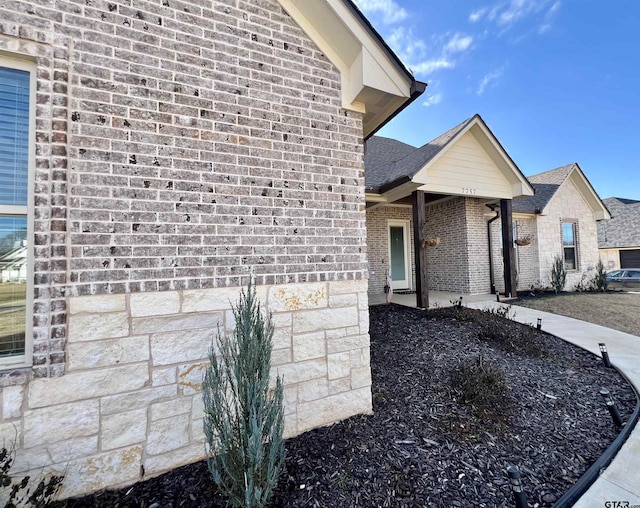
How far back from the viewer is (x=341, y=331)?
3.09 m

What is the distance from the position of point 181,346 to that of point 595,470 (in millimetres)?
3618

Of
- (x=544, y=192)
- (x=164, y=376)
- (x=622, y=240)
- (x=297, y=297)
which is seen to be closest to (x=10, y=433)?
(x=164, y=376)

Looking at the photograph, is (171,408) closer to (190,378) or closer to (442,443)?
(190,378)

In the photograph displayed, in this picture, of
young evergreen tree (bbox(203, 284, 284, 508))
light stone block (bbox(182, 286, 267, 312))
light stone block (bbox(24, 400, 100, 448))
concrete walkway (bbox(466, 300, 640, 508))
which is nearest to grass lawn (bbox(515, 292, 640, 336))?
concrete walkway (bbox(466, 300, 640, 508))

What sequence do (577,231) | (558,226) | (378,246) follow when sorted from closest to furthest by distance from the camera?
(378,246) → (558,226) → (577,231)

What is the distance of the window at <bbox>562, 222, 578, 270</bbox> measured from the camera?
41.1 feet

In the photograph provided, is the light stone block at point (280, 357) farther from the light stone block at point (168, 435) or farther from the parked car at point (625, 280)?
the parked car at point (625, 280)

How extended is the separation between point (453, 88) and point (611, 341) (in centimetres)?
1052

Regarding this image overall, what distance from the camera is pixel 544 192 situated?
485 inches

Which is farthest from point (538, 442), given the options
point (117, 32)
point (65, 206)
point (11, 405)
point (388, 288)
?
point (388, 288)

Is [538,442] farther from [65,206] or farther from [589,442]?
[65,206]

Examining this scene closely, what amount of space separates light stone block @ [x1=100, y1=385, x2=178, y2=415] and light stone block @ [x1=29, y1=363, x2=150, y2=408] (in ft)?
0.14

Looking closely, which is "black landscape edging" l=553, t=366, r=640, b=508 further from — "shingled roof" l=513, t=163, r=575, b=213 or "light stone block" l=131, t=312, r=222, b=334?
"shingled roof" l=513, t=163, r=575, b=213

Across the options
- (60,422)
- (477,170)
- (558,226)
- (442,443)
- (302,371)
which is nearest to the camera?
(60,422)
